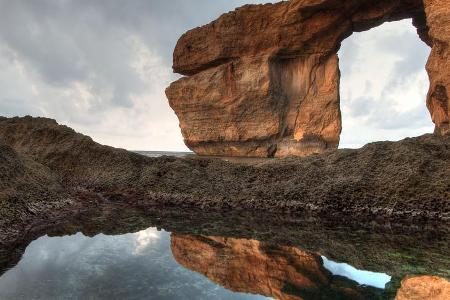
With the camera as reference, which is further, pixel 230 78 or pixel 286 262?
pixel 230 78

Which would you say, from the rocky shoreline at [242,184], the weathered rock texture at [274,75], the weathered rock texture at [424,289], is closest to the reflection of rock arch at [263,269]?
the weathered rock texture at [424,289]

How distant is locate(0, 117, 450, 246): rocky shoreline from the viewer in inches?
305

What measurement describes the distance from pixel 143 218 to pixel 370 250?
506cm

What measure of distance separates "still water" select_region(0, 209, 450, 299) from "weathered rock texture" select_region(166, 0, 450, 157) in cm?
1861

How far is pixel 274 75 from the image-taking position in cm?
2516

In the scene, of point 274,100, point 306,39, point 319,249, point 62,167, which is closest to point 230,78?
point 274,100

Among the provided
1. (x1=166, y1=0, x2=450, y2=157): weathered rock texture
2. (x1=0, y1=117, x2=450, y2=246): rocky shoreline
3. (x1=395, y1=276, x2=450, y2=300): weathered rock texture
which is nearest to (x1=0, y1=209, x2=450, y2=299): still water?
(x1=395, y1=276, x2=450, y2=300): weathered rock texture

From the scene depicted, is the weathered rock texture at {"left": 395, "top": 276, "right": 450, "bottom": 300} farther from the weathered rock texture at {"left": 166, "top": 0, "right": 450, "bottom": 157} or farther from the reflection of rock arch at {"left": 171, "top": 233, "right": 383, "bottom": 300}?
the weathered rock texture at {"left": 166, "top": 0, "right": 450, "bottom": 157}

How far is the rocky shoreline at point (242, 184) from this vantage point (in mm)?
7750

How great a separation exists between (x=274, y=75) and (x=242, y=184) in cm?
1642

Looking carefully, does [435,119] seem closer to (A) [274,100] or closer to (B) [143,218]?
(A) [274,100]

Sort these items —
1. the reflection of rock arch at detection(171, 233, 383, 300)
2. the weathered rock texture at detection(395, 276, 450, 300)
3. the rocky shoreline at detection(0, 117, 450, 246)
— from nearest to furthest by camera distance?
1. the weathered rock texture at detection(395, 276, 450, 300)
2. the reflection of rock arch at detection(171, 233, 383, 300)
3. the rocky shoreline at detection(0, 117, 450, 246)

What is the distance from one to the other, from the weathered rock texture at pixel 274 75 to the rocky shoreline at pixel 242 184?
45.0ft

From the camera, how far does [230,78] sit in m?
26.1
